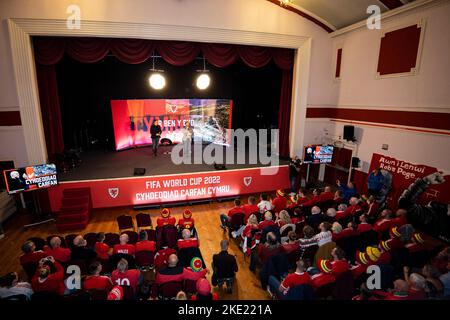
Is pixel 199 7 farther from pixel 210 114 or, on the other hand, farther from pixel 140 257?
pixel 140 257

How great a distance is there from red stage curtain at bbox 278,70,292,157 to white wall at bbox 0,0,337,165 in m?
0.80

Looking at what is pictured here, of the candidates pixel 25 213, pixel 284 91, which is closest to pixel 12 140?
pixel 25 213

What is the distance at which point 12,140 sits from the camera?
279 inches

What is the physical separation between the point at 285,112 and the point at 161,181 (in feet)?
17.4

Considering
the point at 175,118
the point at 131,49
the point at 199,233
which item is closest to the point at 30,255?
the point at 199,233

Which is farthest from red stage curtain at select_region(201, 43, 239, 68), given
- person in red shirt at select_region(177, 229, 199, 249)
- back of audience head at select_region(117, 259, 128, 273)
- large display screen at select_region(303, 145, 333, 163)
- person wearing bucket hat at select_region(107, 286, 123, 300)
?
person wearing bucket hat at select_region(107, 286, 123, 300)

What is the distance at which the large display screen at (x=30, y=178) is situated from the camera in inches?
238

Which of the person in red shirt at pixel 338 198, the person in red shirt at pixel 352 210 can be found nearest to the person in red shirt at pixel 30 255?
the person in red shirt at pixel 352 210

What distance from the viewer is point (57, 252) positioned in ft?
13.7

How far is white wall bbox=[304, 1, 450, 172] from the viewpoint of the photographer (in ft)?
19.5

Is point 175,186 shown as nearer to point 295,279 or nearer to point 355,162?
point 295,279

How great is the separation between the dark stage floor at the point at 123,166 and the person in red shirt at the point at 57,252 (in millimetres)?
3442

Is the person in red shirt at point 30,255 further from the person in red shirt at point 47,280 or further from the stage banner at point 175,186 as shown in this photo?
the stage banner at point 175,186

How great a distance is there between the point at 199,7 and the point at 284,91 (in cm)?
409
